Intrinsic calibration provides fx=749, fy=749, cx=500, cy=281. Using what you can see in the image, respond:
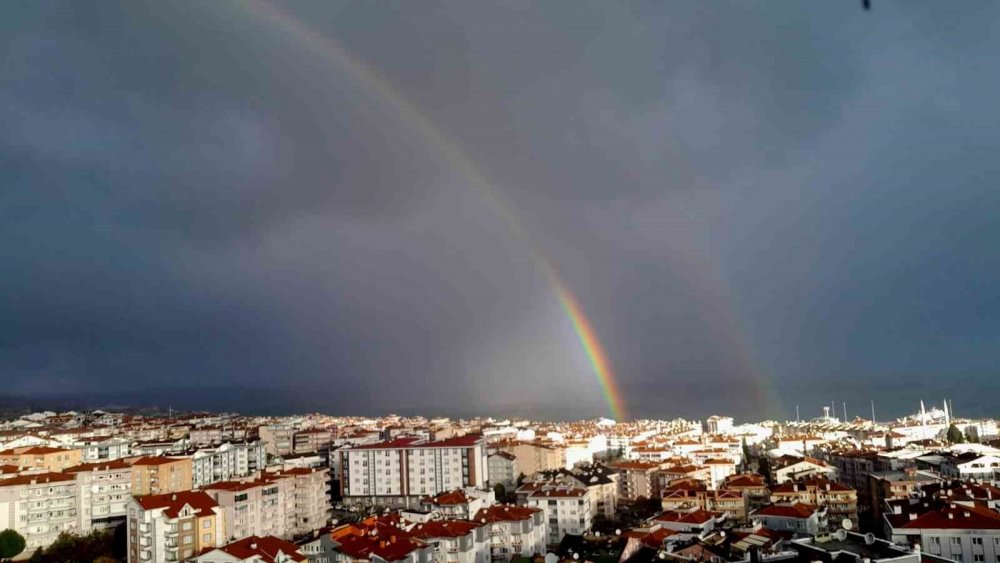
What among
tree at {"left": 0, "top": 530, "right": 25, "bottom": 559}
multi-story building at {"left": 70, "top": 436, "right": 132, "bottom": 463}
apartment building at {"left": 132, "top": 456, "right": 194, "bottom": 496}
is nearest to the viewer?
tree at {"left": 0, "top": 530, "right": 25, "bottom": 559}

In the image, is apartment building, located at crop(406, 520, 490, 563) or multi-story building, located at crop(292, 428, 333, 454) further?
multi-story building, located at crop(292, 428, 333, 454)

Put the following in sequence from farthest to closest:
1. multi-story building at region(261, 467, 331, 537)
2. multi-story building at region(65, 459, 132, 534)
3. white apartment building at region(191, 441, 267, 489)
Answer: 1. white apartment building at region(191, 441, 267, 489)
2. multi-story building at region(261, 467, 331, 537)
3. multi-story building at region(65, 459, 132, 534)

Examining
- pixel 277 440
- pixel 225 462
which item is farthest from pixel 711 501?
pixel 277 440

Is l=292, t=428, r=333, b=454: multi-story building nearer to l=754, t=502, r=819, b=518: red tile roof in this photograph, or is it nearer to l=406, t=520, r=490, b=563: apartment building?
l=406, t=520, r=490, b=563: apartment building

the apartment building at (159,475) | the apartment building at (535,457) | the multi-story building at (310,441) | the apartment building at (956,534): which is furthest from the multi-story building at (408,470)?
the apartment building at (956,534)

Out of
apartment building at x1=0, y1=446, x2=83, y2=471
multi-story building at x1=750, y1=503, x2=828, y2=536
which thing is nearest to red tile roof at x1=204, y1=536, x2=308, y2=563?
multi-story building at x1=750, y1=503, x2=828, y2=536

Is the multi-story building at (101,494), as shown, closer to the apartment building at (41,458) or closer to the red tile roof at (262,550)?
the apartment building at (41,458)

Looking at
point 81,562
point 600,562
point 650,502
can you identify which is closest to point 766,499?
point 650,502

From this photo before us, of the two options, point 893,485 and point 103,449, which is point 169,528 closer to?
point 103,449
